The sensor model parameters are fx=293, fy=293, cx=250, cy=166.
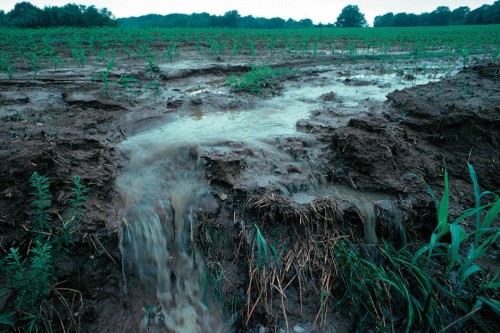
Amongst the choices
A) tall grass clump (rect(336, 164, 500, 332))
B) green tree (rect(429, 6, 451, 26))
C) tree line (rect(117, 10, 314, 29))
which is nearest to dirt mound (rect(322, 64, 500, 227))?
tall grass clump (rect(336, 164, 500, 332))

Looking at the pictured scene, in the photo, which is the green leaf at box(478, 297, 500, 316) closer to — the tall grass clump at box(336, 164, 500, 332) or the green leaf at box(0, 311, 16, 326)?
the tall grass clump at box(336, 164, 500, 332)

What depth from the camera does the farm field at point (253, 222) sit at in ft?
6.29

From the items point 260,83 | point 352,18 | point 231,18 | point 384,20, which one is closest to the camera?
point 260,83

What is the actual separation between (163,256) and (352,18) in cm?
6655

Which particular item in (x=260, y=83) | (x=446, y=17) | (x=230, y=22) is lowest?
(x=260, y=83)

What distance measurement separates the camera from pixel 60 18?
27.1 meters

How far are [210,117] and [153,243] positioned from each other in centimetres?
226

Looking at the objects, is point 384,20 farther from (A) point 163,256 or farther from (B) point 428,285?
(A) point 163,256

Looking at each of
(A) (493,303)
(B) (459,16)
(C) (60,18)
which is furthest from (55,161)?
(B) (459,16)

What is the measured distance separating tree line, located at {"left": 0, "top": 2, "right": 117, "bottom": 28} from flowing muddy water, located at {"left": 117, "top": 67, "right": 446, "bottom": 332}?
29.0 metres

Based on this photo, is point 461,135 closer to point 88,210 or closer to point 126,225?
point 126,225

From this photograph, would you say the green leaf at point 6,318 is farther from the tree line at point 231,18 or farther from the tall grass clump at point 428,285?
the tree line at point 231,18

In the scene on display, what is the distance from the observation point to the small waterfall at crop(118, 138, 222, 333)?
214cm

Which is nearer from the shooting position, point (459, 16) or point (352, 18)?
point (459, 16)
